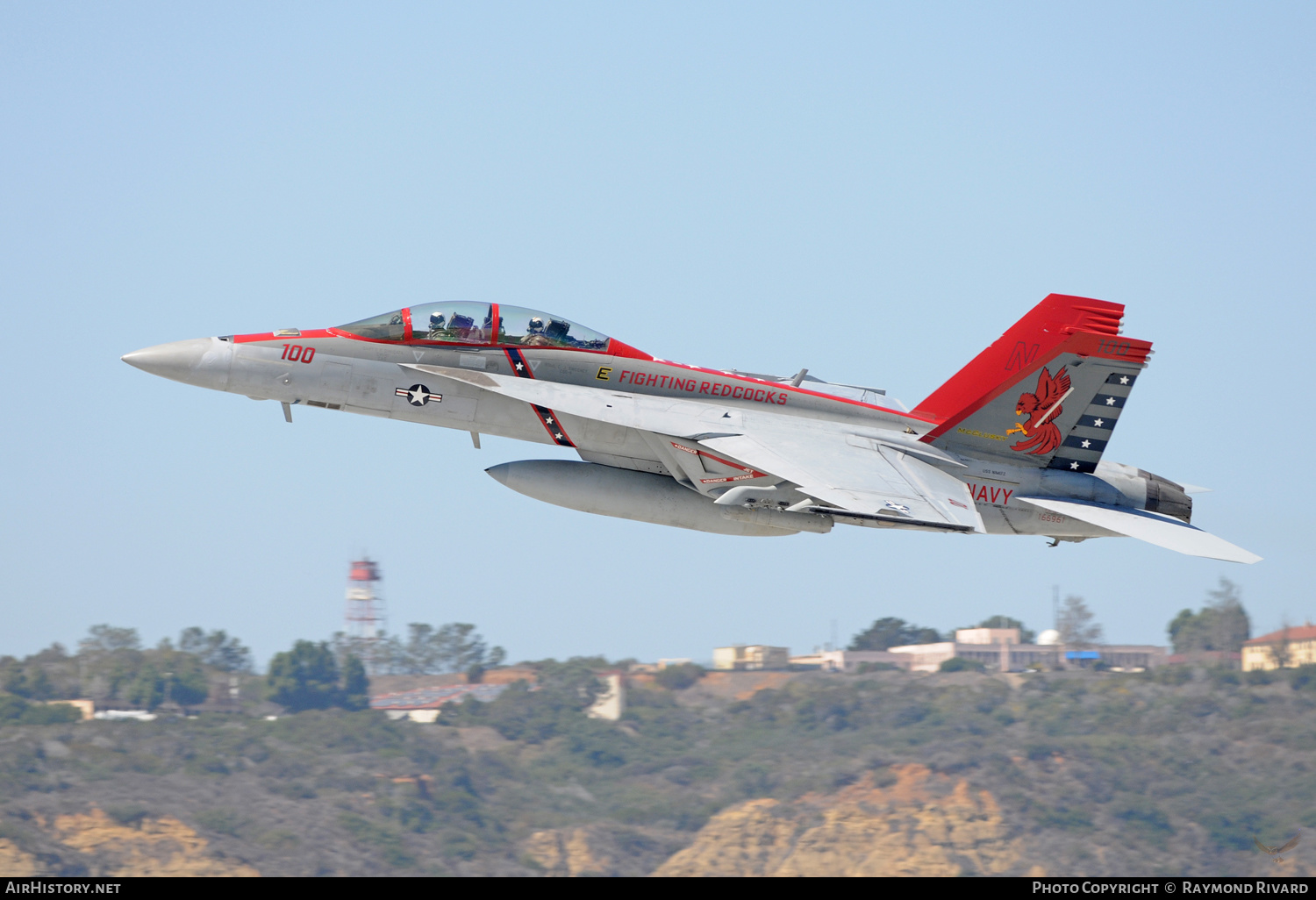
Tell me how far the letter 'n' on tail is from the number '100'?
1019 cm

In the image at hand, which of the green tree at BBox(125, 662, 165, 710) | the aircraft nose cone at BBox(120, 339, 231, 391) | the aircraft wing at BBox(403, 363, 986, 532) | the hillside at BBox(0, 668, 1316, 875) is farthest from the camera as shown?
the green tree at BBox(125, 662, 165, 710)

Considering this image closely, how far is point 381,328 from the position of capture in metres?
20.5

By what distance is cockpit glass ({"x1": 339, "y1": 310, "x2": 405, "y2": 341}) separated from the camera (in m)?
20.5

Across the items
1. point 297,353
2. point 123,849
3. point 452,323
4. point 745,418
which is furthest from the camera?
point 123,849

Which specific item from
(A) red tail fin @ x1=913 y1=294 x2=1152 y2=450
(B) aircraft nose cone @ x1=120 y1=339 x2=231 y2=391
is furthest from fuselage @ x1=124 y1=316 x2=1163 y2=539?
(A) red tail fin @ x1=913 y1=294 x2=1152 y2=450

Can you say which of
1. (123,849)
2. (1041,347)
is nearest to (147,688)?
(123,849)

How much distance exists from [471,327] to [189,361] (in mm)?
4347

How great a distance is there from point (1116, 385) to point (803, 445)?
18.9 ft

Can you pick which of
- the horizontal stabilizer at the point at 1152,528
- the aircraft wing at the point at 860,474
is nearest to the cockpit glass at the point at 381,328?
the aircraft wing at the point at 860,474

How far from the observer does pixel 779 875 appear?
52.9 m

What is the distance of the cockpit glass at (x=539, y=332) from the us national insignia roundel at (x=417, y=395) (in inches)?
55.2

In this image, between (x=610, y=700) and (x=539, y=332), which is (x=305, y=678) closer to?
(x=610, y=700)

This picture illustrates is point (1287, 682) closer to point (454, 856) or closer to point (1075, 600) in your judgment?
point (1075, 600)
